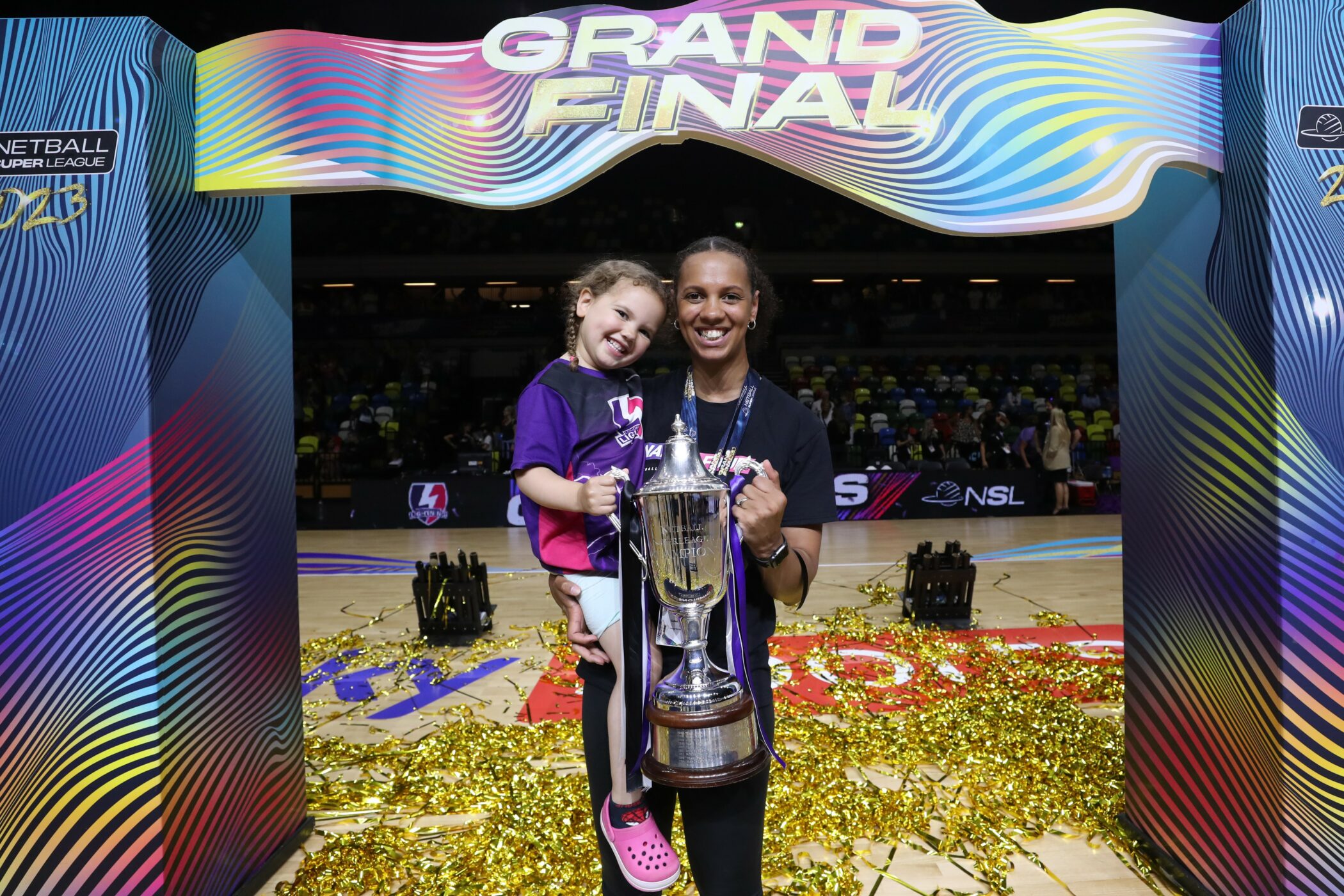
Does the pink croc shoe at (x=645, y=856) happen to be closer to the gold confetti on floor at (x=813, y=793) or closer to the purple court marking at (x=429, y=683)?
the gold confetti on floor at (x=813, y=793)

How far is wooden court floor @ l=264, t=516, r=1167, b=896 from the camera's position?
8.29 feet

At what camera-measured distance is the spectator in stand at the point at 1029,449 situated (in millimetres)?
11930

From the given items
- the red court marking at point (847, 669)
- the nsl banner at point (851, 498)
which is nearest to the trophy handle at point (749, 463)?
the red court marking at point (847, 669)

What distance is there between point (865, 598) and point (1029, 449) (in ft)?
23.7

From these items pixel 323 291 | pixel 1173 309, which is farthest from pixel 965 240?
pixel 1173 309

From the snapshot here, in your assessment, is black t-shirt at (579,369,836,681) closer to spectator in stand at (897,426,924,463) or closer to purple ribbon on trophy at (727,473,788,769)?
purple ribbon on trophy at (727,473,788,769)

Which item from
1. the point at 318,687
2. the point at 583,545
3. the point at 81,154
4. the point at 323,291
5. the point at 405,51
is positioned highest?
the point at 323,291

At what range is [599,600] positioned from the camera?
165 centimetres

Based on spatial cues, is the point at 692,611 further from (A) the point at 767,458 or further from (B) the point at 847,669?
(B) the point at 847,669

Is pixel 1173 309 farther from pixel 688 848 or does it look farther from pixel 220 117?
pixel 220 117

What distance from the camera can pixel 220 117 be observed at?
7.11 ft

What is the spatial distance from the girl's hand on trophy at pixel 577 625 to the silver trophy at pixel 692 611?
0.24m

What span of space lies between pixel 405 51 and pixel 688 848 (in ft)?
6.57

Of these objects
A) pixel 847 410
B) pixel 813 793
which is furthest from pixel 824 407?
pixel 813 793
